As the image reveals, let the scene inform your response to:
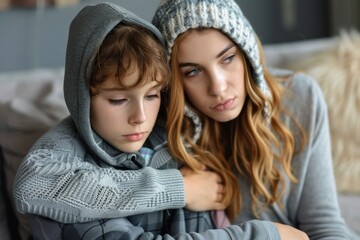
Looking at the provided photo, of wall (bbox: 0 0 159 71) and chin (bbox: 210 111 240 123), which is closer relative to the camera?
chin (bbox: 210 111 240 123)

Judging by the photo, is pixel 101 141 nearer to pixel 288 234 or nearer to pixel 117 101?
pixel 117 101

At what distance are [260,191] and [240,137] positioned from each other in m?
0.13

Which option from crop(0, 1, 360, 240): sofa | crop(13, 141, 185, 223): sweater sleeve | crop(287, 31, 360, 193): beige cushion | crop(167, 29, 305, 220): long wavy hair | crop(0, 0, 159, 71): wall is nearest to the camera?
crop(13, 141, 185, 223): sweater sleeve

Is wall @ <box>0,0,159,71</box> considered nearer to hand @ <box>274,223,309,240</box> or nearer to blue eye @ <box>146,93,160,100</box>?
blue eye @ <box>146,93,160,100</box>

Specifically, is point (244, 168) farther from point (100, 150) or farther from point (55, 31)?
point (55, 31)

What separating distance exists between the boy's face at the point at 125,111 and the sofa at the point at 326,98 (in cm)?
33

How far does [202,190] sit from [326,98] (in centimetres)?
51

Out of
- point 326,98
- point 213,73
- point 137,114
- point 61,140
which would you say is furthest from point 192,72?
point 326,98

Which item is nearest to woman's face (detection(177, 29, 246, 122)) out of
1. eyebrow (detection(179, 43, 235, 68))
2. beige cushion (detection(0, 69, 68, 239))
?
eyebrow (detection(179, 43, 235, 68))

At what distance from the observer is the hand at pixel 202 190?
1148 millimetres

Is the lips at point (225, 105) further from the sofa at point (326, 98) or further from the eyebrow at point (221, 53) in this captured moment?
the sofa at point (326, 98)

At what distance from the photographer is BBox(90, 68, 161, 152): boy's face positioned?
39.7 inches

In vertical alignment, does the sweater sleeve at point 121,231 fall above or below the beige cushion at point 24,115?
below

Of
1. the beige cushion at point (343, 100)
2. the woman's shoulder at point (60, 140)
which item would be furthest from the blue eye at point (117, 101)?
the beige cushion at point (343, 100)
